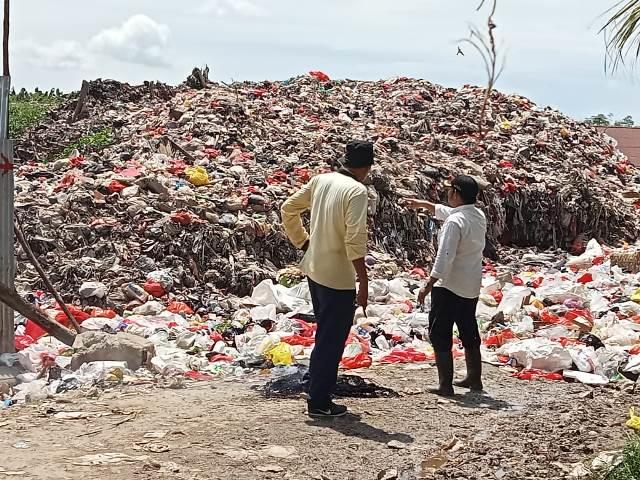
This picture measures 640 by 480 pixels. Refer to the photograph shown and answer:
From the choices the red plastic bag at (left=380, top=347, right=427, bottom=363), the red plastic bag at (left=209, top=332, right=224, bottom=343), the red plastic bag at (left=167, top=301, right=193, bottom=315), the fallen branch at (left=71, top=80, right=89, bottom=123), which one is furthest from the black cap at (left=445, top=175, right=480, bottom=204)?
the fallen branch at (left=71, top=80, right=89, bottom=123)

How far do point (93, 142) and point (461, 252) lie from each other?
369 inches

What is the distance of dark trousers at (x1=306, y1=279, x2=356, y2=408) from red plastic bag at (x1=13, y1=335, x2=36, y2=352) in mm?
2919

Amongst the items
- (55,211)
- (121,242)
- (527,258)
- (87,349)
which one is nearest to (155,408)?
(87,349)

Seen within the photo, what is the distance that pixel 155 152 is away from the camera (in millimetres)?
12188

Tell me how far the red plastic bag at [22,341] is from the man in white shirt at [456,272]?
10.9 ft

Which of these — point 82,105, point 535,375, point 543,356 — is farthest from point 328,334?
point 82,105

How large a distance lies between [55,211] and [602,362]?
21.1ft

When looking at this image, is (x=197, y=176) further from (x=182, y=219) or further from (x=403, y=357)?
(x=403, y=357)

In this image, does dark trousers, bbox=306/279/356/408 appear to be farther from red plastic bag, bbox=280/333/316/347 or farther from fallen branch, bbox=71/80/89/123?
fallen branch, bbox=71/80/89/123

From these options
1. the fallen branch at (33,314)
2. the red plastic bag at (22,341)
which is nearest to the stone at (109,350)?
the fallen branch at (33,314)

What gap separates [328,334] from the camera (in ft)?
15.4

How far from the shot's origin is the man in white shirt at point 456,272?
17.3 ft

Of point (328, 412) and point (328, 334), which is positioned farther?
point (328, 412)

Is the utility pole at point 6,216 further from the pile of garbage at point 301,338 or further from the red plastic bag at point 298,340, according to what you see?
the red plastic bag at point 298,340
